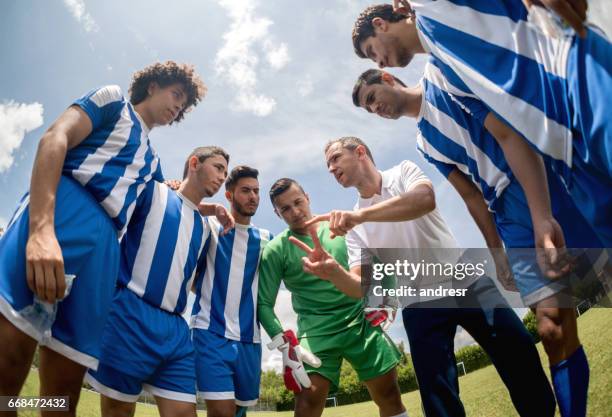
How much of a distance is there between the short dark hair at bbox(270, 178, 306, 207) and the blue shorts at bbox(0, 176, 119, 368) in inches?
79.2

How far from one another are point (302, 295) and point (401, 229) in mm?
1201

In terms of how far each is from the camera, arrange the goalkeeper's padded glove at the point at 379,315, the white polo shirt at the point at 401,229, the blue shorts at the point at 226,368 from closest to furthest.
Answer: the white polo shirt at the point at 401,229 → the blue shorts at the point at 226,368 → the goalkeeper's padded glove at the point at 379,315

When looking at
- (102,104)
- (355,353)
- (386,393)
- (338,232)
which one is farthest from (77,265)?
(386,393)

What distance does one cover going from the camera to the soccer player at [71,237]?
167cm

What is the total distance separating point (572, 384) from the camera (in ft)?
5.88

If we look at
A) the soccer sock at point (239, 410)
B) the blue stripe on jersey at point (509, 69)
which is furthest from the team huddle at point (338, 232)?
the soccer sock at point (239, 410)

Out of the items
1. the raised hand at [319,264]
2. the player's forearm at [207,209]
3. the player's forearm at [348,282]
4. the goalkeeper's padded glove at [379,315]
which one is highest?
the player's forearm at [207,209]

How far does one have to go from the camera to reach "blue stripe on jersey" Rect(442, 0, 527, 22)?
1.68 metres

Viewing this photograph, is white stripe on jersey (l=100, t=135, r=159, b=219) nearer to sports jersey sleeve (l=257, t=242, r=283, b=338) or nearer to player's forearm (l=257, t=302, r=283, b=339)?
sports jersey sleeve (l=257, t=242, r=283, b=338)

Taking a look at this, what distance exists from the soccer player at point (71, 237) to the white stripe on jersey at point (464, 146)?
173 centimetres

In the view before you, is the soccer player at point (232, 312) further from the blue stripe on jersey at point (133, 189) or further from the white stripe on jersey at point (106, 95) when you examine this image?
the white stripe on jersey at point (106, 95)

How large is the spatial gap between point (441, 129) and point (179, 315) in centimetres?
223

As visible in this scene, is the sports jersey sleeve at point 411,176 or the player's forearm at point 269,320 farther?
the player's forearm at point 269,320

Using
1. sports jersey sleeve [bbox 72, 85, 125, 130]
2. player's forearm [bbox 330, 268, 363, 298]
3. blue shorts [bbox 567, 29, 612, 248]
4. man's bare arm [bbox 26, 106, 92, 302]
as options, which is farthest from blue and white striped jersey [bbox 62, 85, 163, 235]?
blue shorts [bbox 567, 29, 612, 248]
